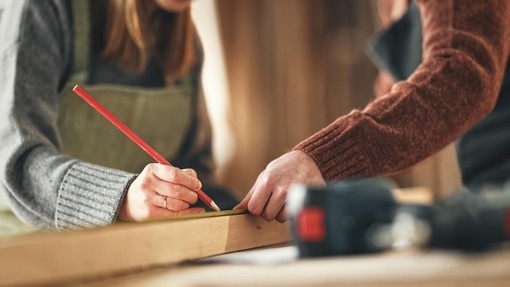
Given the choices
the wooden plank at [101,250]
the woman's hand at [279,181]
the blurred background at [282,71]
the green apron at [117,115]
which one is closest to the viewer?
the wooden plank at [101,250]

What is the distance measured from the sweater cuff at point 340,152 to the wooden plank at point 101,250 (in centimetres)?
17

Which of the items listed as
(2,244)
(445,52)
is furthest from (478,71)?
(2,244)

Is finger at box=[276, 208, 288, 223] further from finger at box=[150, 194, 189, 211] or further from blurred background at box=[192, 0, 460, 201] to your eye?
blurred background at box=[192, 0, 460, 201]

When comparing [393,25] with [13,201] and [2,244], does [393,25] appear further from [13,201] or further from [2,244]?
[2,244]

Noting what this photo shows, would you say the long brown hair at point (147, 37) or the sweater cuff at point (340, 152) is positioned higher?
the long brown hair at point (147, 37)

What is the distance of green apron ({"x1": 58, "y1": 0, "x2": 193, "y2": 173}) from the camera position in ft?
3.14

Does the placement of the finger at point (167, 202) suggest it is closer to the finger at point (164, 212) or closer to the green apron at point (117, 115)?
the finger at point (164, 212)

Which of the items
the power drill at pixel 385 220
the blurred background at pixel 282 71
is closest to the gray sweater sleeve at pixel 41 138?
the power drill at pixel 385 220

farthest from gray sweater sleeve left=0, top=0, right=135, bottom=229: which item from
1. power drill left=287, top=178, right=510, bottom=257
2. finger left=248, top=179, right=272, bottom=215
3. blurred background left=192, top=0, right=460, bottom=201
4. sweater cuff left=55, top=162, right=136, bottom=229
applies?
blurred background left=192, top=0, right=460, bottom=201

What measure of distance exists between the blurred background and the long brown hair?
1.27 metres

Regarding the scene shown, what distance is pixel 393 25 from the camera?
1.05 meters

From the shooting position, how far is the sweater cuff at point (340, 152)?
64 cm

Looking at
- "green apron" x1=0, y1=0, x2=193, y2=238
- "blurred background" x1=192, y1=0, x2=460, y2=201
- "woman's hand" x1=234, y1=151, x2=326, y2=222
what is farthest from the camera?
"blurred background" x1=192, y1=0, x2=460, y2=201

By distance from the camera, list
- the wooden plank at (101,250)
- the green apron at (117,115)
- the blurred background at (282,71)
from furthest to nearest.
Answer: the blurred background at (282,71) < the green apron at (117,115) < the wooden plank at (101,250)
